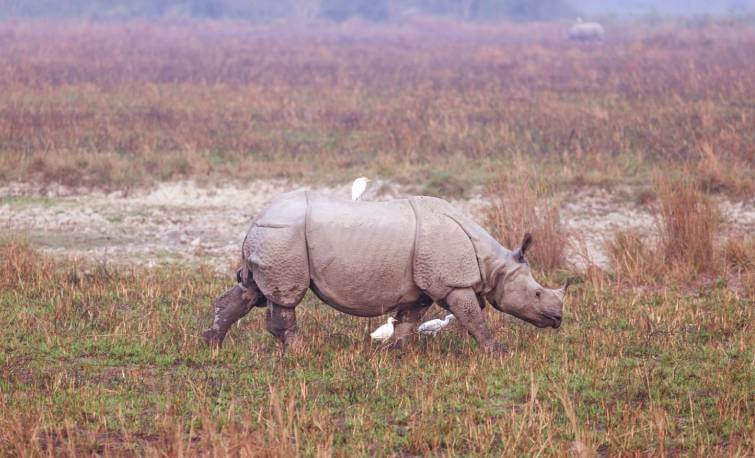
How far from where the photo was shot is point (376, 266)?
7.45m

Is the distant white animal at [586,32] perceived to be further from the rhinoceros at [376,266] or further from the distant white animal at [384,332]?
the distant white animal at [384,332]

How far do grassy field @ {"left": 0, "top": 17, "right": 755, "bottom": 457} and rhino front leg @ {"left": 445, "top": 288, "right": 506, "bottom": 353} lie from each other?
13 centimetres

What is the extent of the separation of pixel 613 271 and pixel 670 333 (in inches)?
94.9

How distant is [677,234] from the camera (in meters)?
10.5

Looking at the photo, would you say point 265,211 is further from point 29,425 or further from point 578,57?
point 578,57

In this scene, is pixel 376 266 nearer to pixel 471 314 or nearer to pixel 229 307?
pixel 471 314

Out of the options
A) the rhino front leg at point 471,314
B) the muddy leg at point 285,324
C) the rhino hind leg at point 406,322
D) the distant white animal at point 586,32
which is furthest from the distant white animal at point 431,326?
the distant white animal at point 586,32

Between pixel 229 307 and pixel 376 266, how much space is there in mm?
1070

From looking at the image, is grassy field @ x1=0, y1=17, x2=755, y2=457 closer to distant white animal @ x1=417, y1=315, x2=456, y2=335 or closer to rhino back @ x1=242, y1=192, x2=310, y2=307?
distant white animal @ x1=417, y1=315, x2=456, y2=335

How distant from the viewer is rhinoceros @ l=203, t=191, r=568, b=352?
741 centimetres

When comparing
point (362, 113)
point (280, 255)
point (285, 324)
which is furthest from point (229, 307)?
point (362, 113)

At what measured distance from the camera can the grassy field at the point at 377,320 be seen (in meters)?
6.15

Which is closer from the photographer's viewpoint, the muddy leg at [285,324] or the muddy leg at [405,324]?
the muddy leg at [285,324]

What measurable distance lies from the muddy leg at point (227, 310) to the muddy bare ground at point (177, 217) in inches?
123
